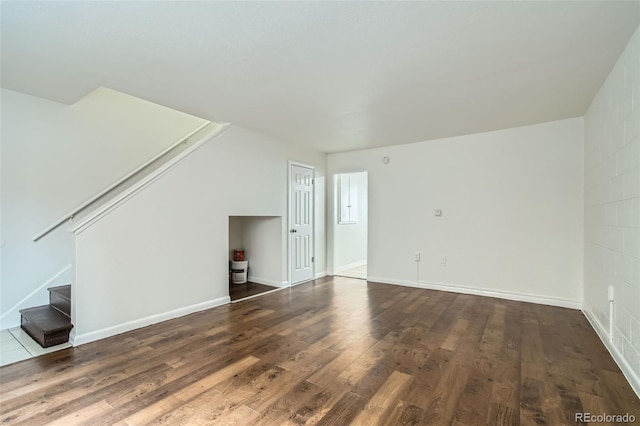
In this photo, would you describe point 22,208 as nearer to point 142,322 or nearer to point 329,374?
point 142,322

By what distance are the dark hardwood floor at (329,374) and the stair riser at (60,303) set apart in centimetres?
55

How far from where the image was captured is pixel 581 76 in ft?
8.80

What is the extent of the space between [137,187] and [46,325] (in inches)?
57.8

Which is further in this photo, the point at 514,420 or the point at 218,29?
the point at 218,29

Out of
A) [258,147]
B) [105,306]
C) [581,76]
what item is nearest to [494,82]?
[581,76]

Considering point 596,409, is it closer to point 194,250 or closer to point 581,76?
point 581,76

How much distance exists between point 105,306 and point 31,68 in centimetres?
219

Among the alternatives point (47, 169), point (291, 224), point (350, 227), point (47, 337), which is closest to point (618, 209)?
point (291, 224)

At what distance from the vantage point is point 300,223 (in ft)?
17.5

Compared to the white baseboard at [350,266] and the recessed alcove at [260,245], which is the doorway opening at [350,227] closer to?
the white baseboard at [350,266]

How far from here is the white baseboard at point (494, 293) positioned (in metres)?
3.90

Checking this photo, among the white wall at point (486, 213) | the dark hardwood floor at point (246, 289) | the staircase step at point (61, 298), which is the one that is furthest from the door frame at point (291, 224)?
the staircase step at point (61, 298)

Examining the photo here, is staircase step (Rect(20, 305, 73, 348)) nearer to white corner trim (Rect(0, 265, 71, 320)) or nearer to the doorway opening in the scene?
white corner trim (Rect(0, 265, 71, 320))

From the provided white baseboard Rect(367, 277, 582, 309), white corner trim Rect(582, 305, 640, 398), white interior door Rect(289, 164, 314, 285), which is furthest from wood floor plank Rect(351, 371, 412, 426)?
white interior door Rect(289, 164, 314, 285)
